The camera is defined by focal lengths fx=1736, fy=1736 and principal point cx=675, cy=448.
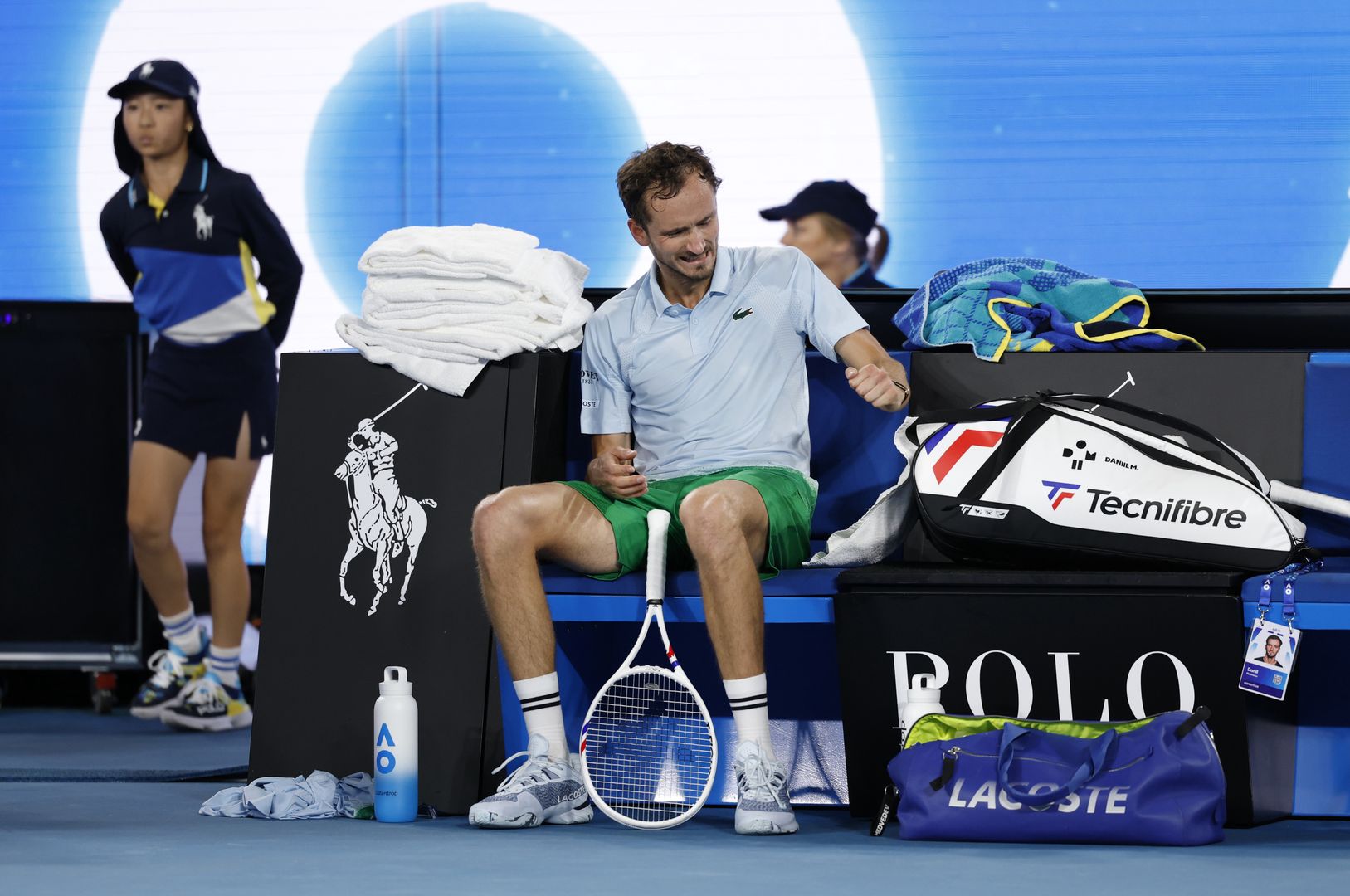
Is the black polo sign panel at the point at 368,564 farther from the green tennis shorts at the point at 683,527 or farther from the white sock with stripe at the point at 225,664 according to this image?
the white sock with stripe at the point at 225,664

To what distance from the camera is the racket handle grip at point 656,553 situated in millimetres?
2951

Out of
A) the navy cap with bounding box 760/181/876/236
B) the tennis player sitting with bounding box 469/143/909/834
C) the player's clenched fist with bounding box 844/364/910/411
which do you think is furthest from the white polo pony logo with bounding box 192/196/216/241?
the player's clenched fist with bounding box 844/364/910/411

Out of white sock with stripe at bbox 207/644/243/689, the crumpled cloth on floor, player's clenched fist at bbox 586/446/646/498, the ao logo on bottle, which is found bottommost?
white sock with stripe at bbox 207/644/243/689

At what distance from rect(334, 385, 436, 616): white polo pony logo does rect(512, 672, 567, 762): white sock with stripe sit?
39 cm

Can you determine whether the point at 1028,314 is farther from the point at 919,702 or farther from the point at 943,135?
the point at 943,135

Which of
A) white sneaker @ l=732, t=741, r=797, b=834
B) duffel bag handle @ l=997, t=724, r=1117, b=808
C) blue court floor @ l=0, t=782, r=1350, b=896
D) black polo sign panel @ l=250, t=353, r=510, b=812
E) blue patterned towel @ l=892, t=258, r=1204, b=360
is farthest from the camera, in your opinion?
blue patterned towel @ l=892, t=258, r=1204, b=360

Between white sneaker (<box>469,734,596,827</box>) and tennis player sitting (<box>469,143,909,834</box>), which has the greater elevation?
tennis player sitting (<box>469,143,909,834</box>)

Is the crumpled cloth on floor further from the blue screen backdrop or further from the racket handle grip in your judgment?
the blue screen backdrop

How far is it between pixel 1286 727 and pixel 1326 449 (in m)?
0.55

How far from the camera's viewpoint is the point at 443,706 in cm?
317

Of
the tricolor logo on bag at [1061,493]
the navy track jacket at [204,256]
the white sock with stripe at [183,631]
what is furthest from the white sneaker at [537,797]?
the navy track jacket at [204,256]

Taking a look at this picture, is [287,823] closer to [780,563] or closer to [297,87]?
[780,563]

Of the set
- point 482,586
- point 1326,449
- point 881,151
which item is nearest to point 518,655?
point 482,586

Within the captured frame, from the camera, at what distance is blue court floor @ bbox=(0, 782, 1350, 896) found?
232cm
